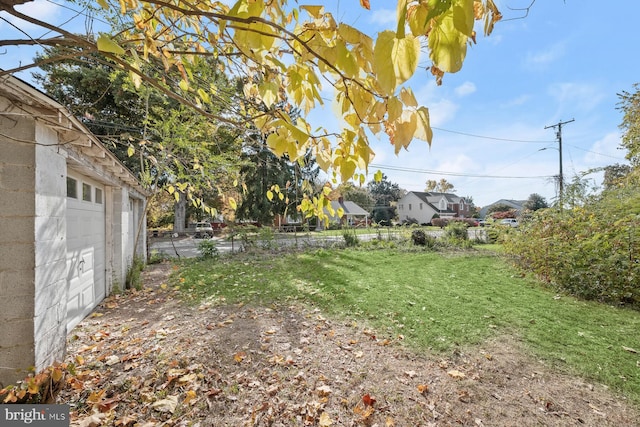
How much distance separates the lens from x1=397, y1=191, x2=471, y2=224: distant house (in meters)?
43.1

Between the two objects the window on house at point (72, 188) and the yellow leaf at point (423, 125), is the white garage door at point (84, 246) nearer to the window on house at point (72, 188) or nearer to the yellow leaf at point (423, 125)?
the window on house at point (72, 188)

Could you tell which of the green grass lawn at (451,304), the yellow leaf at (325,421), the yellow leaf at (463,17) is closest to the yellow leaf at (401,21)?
the yellow leaf at (463,17)

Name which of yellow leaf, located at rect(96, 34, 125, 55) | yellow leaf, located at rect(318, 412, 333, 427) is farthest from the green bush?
yellow leaf, located at rect(96, 34, 125, 55)

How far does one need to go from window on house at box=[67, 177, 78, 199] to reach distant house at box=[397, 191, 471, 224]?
4175 centimetres

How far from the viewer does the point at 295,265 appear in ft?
29.2

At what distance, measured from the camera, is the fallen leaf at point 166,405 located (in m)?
2.34

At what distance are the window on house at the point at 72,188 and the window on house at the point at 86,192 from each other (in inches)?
13.8

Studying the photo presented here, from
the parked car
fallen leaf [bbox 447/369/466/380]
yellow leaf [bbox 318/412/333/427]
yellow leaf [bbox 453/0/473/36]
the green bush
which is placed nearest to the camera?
yellow leaf [bbox 453/0/473/36]

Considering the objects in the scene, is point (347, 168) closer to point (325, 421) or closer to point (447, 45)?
point (447, 45)

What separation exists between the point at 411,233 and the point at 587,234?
8588 millimetres

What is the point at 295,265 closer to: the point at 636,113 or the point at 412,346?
the point at 412,346

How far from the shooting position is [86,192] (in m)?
4.57

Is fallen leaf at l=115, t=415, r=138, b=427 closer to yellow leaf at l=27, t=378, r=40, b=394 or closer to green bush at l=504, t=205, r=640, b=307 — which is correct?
yellow leaf at l=27, t=378, r=40, b=394

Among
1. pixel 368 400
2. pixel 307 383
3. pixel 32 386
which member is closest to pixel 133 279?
pixel 32 386
